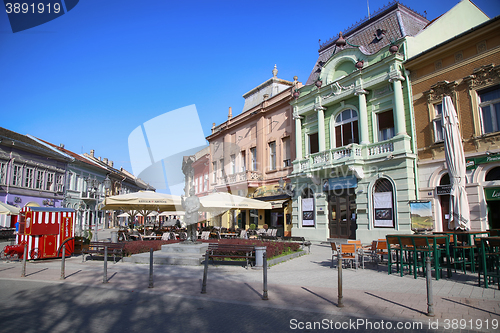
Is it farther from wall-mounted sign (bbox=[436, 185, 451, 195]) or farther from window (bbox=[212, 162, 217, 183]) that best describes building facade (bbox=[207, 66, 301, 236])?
wall-mounted sign (bbox=[436, 185, 451, 195])

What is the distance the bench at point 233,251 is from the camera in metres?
11.0

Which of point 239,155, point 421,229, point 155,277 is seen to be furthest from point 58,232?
point 239,155

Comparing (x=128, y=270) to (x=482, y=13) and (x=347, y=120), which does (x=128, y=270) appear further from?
(x=482, y=13)

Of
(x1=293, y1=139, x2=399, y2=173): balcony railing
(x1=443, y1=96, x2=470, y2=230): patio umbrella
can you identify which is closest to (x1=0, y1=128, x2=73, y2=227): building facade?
(x1=293, y1=139, x2=399, y2=173): balcony railing

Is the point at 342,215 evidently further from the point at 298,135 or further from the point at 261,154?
the point at 261,154

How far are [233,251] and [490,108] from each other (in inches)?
506

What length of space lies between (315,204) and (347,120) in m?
5.74

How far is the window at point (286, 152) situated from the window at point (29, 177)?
24.6 m

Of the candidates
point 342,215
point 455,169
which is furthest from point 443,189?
point 342,215

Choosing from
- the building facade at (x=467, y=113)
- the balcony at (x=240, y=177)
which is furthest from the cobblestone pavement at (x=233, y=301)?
the balcony at (x=240, y=177)

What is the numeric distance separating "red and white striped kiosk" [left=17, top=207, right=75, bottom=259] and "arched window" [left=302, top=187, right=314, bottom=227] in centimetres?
1404

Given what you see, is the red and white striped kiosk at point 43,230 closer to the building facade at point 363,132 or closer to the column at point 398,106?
the building facade at point 363,132

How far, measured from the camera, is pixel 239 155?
30.6 meters

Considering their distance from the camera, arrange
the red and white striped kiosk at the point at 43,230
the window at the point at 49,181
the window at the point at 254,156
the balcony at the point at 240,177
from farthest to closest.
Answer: the window at the point at 49,181
the window at the point at 254,156
the balcony at the point at 240,177
the red and white striped kiosk at the point at 43,230
